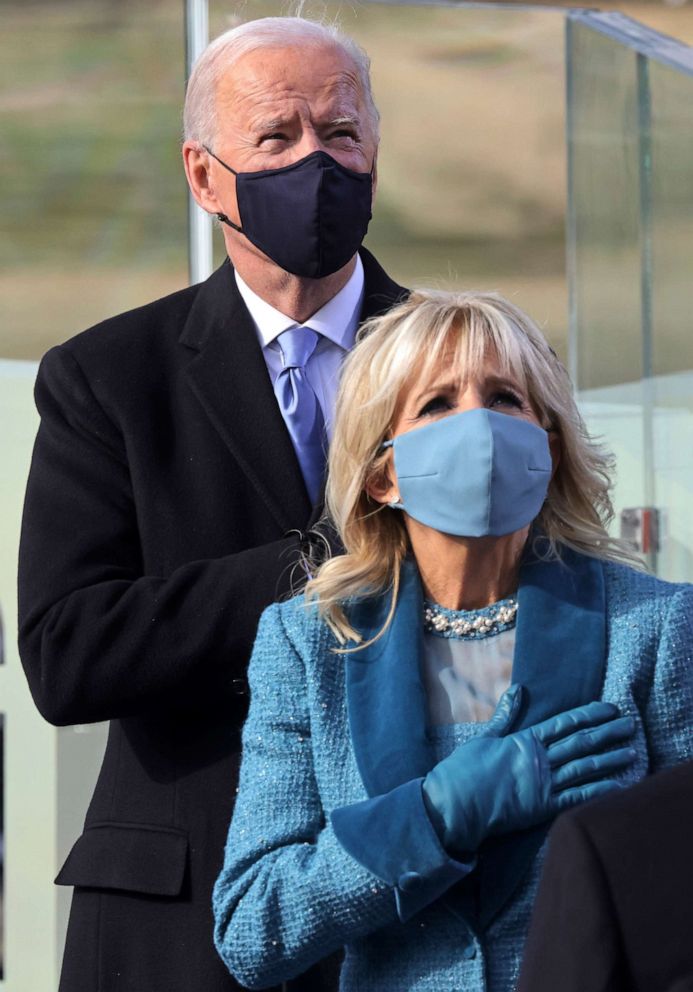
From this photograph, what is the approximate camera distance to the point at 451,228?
4.17 meters

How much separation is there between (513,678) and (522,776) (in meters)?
0.15

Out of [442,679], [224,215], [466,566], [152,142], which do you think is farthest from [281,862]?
[152,142]

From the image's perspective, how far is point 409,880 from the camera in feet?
5.14

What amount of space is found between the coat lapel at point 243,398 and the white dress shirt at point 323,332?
2 cm

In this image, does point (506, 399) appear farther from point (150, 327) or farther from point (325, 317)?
point (150, 327)

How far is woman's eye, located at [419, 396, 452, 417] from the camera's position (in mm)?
1771

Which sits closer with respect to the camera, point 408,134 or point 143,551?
point 143,551

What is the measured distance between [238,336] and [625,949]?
4.20 ft

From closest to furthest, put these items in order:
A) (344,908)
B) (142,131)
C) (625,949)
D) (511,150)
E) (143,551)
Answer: (625,949)
(344,908)
(143,551)
(142,131)
(511,150)

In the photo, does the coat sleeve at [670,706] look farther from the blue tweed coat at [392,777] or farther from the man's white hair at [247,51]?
the man's white hair at [247,51]

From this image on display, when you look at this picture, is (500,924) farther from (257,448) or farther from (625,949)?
(257,448)

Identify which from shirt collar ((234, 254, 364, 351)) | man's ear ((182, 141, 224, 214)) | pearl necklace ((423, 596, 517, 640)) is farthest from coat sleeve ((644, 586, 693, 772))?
man's ear ((182, 141, 224, 214))

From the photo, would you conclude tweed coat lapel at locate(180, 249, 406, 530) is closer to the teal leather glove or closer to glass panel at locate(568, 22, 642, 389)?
the teal leather glove

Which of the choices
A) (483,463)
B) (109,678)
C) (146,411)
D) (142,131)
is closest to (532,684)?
(483,463)
